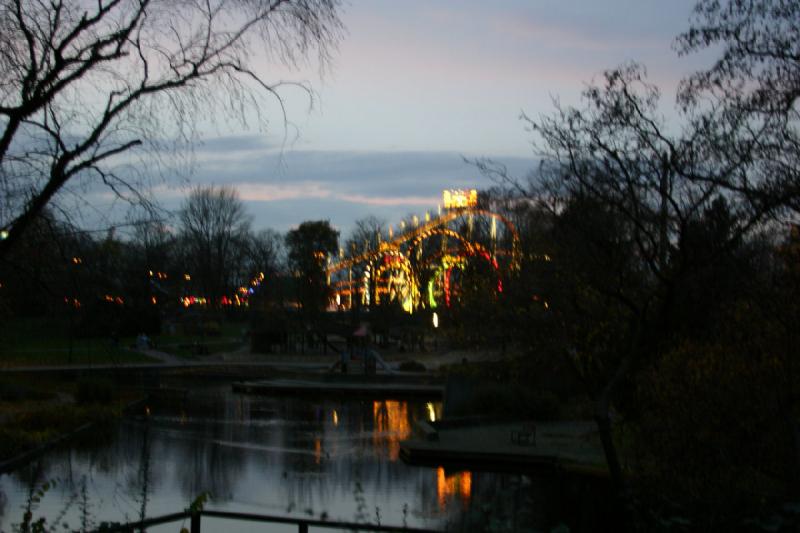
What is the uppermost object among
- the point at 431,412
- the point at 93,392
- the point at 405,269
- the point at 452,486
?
the point at 405,269

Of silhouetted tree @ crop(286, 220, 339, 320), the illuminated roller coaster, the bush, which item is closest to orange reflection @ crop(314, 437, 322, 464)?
the bush

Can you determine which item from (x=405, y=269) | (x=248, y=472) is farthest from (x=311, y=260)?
(x=248, y=472)

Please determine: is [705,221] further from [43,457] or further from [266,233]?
[266,233]

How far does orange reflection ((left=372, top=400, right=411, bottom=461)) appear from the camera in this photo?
2697 centimetres

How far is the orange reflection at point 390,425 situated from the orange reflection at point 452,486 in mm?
2840

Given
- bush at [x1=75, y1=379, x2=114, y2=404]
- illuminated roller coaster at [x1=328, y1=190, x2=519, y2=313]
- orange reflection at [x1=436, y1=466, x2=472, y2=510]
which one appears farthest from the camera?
illuminated roller coaster at [x1=328, y1=190, x2=519, y2=313]

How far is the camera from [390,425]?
3206 cm

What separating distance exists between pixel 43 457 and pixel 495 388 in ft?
45.5

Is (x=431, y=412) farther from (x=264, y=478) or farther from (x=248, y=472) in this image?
(x=264, y=478)

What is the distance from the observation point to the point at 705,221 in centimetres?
1140

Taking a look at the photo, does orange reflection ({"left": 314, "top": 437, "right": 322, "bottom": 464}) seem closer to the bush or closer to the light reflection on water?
the light reflection on water

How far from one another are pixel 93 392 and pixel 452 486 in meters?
16.5

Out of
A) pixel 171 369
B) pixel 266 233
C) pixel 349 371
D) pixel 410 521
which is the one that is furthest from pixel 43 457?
pixel 266 233

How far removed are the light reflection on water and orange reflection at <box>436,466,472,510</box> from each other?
0.08 ft
